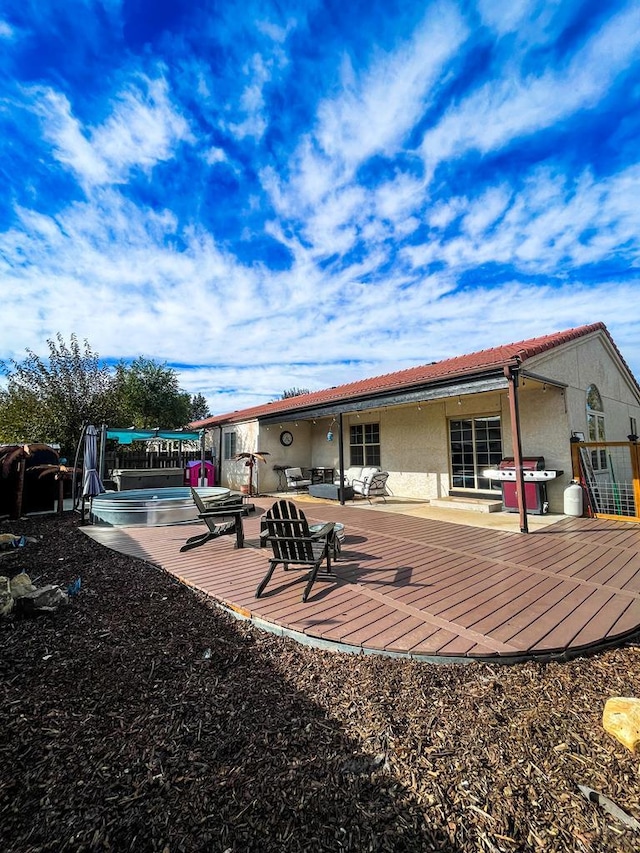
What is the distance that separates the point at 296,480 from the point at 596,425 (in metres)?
9.31

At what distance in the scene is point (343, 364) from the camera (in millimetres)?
29188

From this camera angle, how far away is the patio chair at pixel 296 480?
13.0 m

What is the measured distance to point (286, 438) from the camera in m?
14.1

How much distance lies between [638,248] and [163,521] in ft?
44.5

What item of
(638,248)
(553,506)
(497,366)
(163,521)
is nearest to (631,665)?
(497,366)

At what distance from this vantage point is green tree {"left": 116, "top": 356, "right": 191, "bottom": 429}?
17.7 meters

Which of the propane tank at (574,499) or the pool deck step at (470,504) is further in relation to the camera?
the pool deck step at (470,504)

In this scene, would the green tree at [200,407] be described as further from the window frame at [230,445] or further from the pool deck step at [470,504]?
the pool deck step at [470,504]

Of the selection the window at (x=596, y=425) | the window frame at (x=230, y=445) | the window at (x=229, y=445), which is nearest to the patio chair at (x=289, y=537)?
the window at (x=596, y=425)

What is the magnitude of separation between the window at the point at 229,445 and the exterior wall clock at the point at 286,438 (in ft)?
7.82

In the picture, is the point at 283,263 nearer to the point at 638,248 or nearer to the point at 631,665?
the point at 638,248

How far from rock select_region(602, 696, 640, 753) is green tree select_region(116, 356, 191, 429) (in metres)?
18.7

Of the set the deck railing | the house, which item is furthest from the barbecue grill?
the deck railing

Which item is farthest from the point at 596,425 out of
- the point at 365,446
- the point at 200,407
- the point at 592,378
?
the point at 200,407
